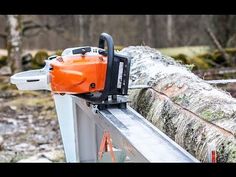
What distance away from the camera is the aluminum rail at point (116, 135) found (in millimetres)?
1975

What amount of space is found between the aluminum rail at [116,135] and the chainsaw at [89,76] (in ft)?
0.35

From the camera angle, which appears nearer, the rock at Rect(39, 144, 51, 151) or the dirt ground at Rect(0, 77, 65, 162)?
the dirt ground at Rect(0, 77, 65, 162)

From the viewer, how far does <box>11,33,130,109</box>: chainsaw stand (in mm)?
2713

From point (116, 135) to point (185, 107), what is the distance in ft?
2.06

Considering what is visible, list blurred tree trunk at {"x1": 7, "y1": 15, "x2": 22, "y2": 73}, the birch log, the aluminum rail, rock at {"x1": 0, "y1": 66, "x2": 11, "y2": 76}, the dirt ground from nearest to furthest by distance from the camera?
1. the aluminum rail
2. the birch log
3. the dirt ground
4. blurred tree trunk at {"x1": 7, "y1": 15, "x2": 22, "y2": 73}
5. rock at {"x1": 0, "y1": 66, "x2": 11, "y2": 76}

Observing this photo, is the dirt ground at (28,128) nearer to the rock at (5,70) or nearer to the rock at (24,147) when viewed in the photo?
the rock at (24,147)

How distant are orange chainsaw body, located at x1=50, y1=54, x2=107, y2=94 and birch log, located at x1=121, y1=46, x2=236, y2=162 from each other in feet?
1.74

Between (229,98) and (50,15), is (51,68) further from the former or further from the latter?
(50,15)

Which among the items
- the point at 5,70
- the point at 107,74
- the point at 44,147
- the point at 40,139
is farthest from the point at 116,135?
the point at 5,70

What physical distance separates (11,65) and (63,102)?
673 cm

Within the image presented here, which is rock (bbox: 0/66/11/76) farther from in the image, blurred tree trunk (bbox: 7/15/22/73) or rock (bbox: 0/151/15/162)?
rock (bbox: 0/151/15/162)

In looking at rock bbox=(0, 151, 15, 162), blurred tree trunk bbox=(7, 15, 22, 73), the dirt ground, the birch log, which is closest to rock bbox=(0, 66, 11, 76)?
blurred tree trunk bbox=(7, 15, 22, 73)

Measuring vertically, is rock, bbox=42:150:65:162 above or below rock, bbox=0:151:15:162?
above
